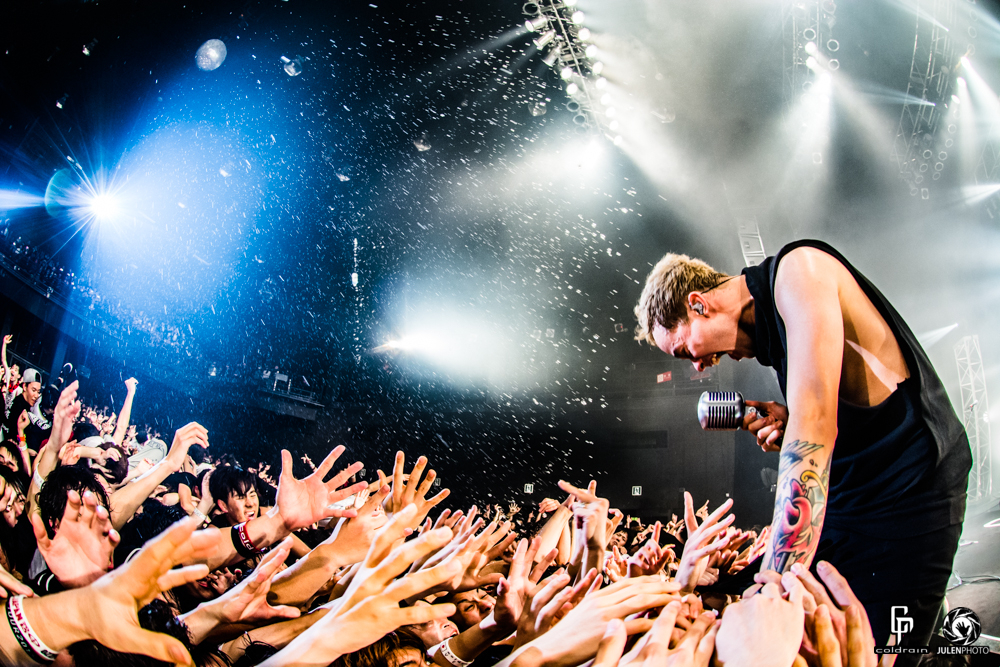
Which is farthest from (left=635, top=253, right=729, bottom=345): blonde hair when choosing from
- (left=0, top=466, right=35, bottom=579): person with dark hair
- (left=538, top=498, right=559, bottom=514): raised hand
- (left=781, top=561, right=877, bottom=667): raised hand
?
(left=0, top=466, right=35, bottom=579): person with dark hair

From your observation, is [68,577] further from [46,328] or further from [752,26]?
[46,328]

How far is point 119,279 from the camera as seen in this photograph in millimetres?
7137

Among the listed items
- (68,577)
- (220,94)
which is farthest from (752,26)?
(68,577)

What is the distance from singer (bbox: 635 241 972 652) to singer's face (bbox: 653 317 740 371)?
17cm

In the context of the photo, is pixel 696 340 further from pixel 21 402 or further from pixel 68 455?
pixel 21 402

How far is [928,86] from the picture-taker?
189 inches

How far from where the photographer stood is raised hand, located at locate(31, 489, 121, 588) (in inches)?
51.7

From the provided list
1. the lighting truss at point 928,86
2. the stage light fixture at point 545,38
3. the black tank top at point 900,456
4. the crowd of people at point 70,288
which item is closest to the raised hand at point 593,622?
the black tank top at point 900,456

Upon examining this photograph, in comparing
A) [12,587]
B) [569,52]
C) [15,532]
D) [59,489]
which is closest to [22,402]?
[15,532]

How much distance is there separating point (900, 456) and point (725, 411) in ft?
1.72

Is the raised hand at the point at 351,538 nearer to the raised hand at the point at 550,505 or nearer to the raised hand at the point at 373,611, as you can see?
the raised hand at the point at 373,611

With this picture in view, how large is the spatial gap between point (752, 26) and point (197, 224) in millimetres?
8152

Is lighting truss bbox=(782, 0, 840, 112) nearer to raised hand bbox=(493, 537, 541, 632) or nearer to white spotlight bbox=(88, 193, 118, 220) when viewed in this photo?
raised hand bbox=(493, 537, 541, 632)

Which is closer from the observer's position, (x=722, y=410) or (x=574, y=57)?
(x=722, y=410)
